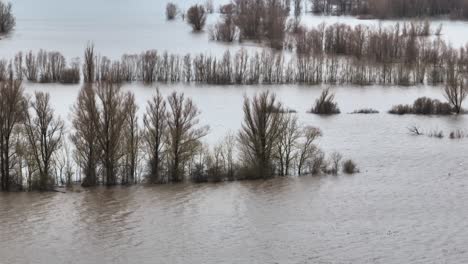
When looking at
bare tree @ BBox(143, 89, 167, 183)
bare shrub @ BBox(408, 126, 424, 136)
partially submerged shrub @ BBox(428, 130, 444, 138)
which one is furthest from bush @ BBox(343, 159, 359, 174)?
partially submerged shrub @ BBox(428, 130, 444, 138)

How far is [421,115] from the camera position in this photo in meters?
48.7

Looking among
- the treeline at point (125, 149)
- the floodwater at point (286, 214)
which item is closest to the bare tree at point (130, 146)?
the treeline at point (125, 149)

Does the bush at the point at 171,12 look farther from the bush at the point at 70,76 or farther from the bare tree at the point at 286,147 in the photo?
the bare tree at the point at 286,147

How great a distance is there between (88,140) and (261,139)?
913 cm

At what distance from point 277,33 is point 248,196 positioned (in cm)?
5316

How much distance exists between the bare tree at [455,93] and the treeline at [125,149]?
18698 mm

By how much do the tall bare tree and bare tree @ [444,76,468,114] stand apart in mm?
29768

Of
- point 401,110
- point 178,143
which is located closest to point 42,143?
point 178,143

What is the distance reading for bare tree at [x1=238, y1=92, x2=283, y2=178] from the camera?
3366 centimetres

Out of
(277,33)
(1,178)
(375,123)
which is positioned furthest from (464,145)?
(277,33)

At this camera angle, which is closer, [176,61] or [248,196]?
[248,196]

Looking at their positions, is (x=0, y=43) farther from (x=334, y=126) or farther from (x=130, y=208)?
(x=130, y=208)

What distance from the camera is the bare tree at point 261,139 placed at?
1325 inches

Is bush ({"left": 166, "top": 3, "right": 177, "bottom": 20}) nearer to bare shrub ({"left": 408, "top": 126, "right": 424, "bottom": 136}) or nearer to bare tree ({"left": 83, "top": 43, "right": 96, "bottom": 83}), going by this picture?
bare tree ({"left": 83, "top": 43, "right": 96, "bottom": 83})
